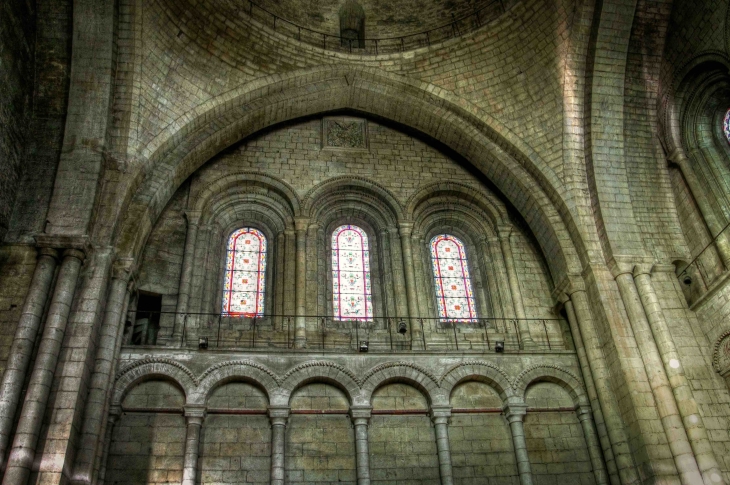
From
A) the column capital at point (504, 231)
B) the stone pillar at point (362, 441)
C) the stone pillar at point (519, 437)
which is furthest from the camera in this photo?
the column capital at point (504, 231)

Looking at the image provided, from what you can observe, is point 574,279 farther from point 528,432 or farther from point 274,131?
point 274,131

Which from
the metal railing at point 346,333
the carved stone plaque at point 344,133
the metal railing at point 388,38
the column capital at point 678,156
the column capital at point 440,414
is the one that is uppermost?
the metal railing at point 388,38

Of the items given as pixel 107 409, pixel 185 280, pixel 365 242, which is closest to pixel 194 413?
pixel 107 409

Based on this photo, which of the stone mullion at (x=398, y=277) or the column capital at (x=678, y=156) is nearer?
the stone mullion at (x=398, y=277)

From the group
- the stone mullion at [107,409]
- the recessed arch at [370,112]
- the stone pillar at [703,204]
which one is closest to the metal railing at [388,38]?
the recessed arch at [370,112]

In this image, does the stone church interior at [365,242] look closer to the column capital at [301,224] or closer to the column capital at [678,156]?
the column capital at [301,224]

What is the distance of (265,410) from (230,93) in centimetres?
620

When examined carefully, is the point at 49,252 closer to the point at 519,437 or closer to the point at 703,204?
the point at 519,437

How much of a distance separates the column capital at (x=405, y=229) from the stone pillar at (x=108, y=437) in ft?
20.8

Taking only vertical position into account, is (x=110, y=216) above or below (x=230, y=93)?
below

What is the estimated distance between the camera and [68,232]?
966 centimetres

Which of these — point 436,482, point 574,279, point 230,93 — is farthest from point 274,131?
point 436,482

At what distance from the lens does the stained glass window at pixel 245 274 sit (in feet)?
39.9

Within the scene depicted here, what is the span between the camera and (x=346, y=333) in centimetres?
1187
